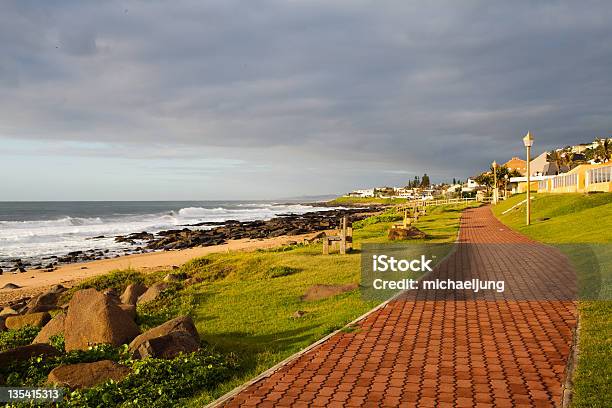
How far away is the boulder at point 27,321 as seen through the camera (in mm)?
11945

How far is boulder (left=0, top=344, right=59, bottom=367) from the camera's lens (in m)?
7.70

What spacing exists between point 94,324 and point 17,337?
3130mm

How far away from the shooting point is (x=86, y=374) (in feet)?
22.3

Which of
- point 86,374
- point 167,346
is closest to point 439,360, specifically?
point 167,346

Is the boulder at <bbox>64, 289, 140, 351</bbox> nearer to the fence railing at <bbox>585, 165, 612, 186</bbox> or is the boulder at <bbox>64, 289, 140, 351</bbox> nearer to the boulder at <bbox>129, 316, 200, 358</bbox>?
the boulder at <bbox>129, 316, 200, 358</bbox>

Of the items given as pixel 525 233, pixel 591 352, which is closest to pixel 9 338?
pixel 591 352

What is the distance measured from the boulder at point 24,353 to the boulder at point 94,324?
465 millimetres

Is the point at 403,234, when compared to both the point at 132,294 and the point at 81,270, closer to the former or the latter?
the point at 132,294

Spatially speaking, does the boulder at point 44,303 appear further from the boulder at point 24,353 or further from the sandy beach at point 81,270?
the boulder at point 24,353

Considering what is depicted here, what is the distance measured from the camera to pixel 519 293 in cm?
1035

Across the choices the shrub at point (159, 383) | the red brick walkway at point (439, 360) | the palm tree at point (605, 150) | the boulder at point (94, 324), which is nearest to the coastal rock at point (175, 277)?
the boulder at point (94, 324)

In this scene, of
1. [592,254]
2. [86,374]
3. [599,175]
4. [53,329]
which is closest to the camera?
[86,374]

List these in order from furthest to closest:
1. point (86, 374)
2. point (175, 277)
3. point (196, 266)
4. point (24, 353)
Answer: point (196, 266) → point (175, 277) → point (24, 353) → point (86, 374)

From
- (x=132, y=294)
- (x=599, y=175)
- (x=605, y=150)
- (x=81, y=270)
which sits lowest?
(x=81, y=270)
